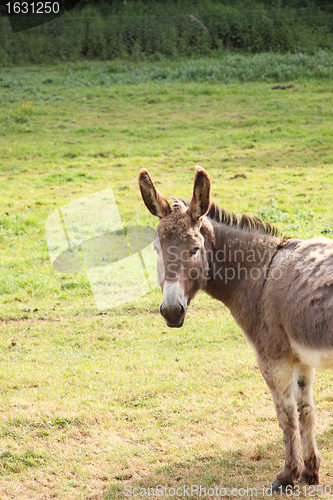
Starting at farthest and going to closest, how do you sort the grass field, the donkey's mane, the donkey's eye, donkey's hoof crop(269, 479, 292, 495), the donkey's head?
the grass field
the donkey's mane
donkey's hoof crop(269, 479, 292, 495)
the donkey's eye
the donkey's head

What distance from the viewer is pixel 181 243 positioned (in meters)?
3.96

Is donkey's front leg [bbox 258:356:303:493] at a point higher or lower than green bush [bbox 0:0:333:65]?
higher

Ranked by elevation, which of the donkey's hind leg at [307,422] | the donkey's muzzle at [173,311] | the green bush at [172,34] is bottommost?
the green bush at [172,34]

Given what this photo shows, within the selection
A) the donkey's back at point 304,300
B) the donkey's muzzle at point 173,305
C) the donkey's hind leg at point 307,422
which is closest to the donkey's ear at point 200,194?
the donkey's muzzle at point 173,305

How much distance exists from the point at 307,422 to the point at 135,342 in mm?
3549

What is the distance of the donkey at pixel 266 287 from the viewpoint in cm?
387

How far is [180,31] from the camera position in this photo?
30391mm

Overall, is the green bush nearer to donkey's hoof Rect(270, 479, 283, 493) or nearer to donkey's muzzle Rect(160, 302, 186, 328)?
donkey's hoof Rect(270, 479, 283, 493)

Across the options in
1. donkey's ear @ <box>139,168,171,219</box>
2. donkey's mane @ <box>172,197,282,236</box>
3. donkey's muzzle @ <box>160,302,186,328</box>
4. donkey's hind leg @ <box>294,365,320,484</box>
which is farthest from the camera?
donkey's mane @ <box>172,197,282,236</box>

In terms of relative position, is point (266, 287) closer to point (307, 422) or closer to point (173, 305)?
point (173, 305)

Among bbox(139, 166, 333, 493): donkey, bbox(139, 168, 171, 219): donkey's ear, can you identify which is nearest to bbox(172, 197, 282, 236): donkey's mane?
bbox(139, 166, 333, 493): donkey

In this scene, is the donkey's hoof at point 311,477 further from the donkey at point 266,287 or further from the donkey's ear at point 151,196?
the donkey's ear at point 151,196

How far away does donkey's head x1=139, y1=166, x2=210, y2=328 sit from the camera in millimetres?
3812

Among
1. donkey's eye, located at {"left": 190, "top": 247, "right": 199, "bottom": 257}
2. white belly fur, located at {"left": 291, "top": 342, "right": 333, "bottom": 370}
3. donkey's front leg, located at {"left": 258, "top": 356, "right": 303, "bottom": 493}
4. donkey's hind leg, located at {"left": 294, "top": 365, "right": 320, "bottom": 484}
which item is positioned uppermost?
donkey's eye, located at {"left": 190, "top": 247, "right": 199, "bottom": 257}
